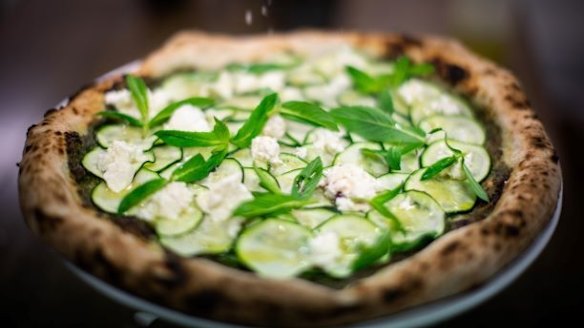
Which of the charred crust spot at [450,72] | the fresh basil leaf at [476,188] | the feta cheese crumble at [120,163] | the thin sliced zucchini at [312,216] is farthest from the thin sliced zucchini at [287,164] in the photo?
the charred crust spot at [450,72]

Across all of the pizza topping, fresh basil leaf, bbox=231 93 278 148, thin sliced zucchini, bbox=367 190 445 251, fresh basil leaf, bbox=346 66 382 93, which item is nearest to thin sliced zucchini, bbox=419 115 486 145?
the pizza topping

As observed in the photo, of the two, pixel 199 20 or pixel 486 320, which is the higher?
pixel 199 20

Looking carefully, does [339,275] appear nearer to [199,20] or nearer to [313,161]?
[313,161]

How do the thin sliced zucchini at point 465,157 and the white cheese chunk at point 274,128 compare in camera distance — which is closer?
the thin sliced zucchini at point 465,157

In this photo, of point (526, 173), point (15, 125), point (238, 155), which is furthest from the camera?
point (15, 125)

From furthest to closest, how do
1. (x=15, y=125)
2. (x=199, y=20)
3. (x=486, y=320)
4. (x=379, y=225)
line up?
1. (x=199, y=20)
2. (x=15, y=125)
3. (x=486, y=320)
4. (x=379, y=225)

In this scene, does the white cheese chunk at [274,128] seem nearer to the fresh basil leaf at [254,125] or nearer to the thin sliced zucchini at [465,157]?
the fresh basil leaf at [254,125]

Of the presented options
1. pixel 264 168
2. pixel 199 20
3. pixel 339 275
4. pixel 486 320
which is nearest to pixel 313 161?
pixel 264 168
